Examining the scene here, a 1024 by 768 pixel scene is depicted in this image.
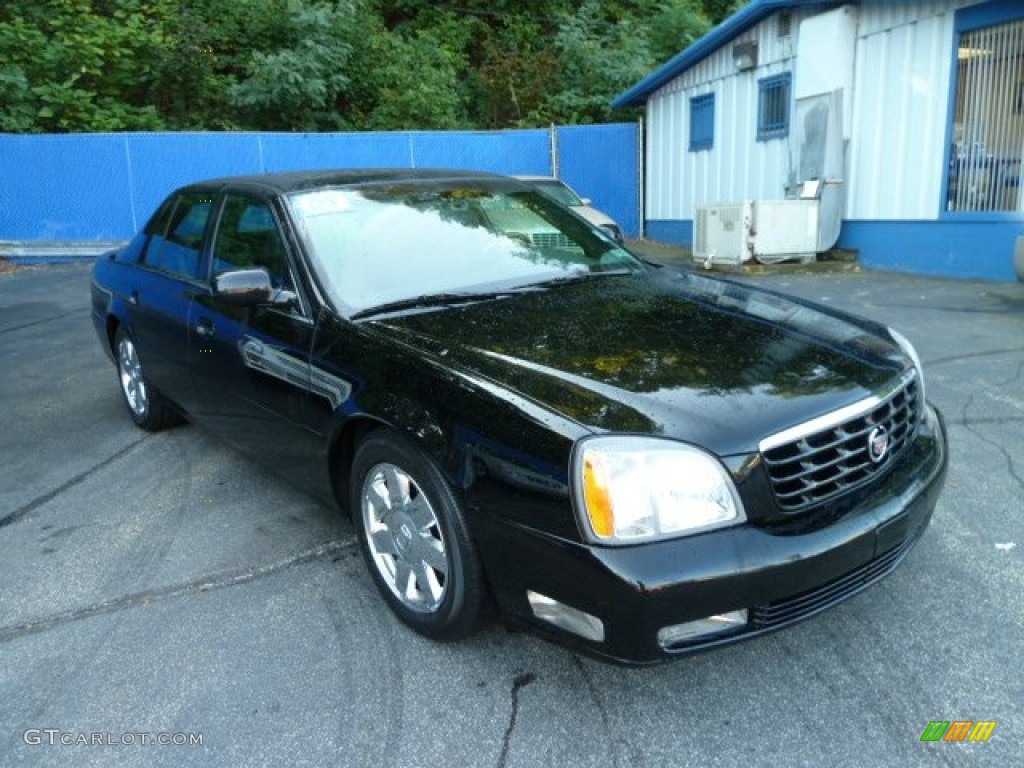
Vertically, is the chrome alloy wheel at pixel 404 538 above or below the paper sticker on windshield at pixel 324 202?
below

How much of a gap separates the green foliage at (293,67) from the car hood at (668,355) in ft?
53.3

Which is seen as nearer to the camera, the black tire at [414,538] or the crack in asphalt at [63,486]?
the black tire at [414,538]

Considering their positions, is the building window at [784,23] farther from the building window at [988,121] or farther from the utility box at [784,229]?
the building window at [988,121]

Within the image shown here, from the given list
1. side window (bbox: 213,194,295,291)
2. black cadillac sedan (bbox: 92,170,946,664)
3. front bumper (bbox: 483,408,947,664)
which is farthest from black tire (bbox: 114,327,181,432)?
front bumper (bbox: 483,408,947,664)

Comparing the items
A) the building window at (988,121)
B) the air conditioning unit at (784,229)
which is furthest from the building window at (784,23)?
the building window at (988,121)

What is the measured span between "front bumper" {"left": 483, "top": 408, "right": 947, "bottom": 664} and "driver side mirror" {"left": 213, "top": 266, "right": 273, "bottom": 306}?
59.3 inches

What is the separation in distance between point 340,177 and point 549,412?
78.5 inches

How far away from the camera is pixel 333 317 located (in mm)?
3014

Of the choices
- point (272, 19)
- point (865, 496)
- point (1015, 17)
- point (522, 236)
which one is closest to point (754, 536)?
point (865, 496)

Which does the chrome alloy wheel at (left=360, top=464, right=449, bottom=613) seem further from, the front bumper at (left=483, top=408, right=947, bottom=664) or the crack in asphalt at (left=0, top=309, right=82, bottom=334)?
the crack in asphalt at (left=0, top=309, right=82, bottom=334)

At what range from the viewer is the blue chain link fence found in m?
14.4

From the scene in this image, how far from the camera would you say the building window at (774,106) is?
12289mm

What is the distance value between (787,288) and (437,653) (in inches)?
325

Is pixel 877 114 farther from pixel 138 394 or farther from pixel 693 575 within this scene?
pixel 693 575
